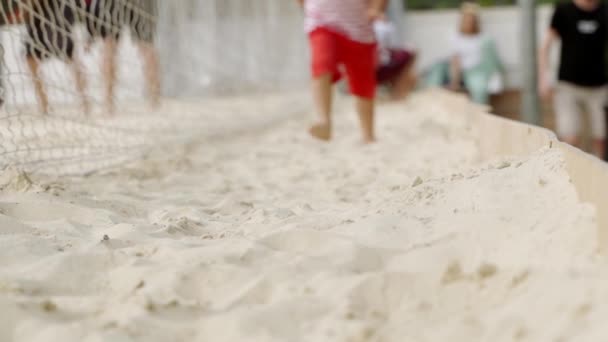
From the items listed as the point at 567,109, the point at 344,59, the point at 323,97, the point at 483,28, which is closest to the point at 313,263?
the point at 323,97

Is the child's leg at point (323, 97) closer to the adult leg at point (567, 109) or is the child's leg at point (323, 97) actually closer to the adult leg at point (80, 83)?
the adult leg at point (80, 83)

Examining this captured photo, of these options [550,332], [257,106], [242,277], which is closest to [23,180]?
[242,277]

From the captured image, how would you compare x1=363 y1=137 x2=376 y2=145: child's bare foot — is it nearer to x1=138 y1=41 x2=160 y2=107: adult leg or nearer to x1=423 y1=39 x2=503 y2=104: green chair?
x1=138 y1=41 x2=160 y2=107: adult leg

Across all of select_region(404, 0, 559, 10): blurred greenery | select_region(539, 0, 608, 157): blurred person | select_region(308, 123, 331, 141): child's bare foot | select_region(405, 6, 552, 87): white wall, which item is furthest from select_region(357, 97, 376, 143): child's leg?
select_region(404, 0, 559, 10): blurred greenery

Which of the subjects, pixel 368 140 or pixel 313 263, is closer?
pixel 313 263

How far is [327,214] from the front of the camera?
86.2 inches

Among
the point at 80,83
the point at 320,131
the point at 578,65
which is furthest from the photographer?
the point at 578,65

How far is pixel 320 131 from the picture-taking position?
3854mm

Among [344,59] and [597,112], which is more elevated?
[344,59]

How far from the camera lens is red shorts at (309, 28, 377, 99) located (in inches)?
162

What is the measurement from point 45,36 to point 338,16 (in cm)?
138

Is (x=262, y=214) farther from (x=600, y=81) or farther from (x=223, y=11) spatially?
(x=223, y=11)

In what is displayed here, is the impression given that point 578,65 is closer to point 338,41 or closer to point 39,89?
point 338,41

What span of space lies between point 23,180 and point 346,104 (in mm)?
5719
